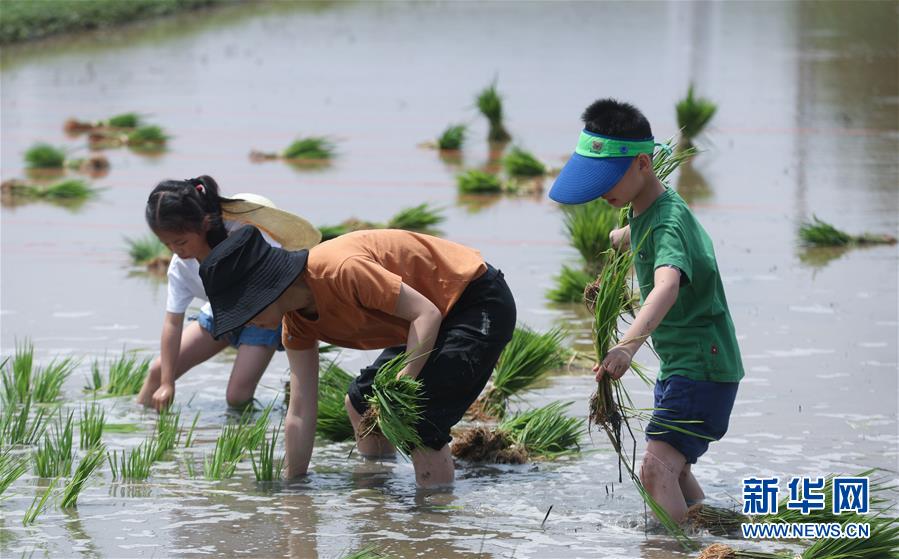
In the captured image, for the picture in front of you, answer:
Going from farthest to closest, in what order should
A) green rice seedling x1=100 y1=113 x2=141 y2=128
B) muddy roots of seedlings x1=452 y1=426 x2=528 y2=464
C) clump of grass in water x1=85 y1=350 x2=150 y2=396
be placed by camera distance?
green rice seedling x1=100 y1=113 x2=141 y2=128, clump of grass in water x1=85 y1=350 x2=150 y2=396, muddy roots of seedlings x1=452 y1=426 x2=528 y2=464

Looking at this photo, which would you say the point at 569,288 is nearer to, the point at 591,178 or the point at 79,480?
the point at 591,178

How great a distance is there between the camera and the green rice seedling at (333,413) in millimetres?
5656

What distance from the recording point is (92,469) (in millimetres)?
4855

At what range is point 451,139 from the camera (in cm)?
1352

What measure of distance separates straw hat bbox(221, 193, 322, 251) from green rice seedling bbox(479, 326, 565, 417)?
1.10m

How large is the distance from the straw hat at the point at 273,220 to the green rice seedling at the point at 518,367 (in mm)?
1097

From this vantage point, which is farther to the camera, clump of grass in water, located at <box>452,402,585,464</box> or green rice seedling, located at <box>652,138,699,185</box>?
clump of grass in water, located at <box>452,402,585,464</box>

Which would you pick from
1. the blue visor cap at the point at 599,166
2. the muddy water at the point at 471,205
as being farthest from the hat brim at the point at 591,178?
the muddy water at the point at 471,205

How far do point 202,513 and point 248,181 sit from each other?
7.22m

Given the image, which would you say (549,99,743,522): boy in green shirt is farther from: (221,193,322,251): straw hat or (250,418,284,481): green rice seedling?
(250,418,284,481): green rice seedling

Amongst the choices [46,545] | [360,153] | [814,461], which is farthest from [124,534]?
[360,153]

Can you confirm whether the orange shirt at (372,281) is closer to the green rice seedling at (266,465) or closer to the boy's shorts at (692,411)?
the green rice seedling at (266,465)

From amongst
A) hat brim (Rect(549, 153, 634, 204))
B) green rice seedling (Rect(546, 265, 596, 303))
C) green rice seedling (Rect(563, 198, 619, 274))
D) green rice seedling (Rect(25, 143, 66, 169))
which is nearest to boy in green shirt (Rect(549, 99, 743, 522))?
hat brim (Rect(549, 153, 634, 204))

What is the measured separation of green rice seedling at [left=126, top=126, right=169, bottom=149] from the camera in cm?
1362
